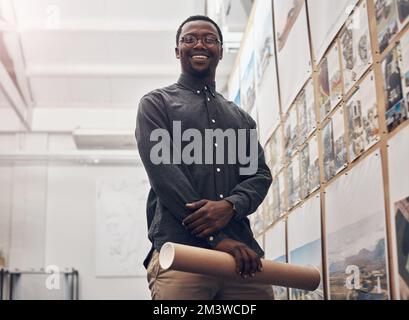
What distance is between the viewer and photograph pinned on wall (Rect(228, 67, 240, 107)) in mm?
3330

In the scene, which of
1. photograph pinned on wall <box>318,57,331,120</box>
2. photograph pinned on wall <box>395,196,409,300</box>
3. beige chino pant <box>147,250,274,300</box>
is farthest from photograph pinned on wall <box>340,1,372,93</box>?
beige chino pant <box>147,250,274,300</box>

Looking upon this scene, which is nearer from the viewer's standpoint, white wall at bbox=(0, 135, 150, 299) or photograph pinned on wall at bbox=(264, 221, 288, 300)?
photograph pinned on wall at bbox=(264, 221, 288, 300)

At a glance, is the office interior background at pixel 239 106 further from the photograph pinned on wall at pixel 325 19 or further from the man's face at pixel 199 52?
the man's face at pixel 199 52

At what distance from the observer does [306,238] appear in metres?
1.93

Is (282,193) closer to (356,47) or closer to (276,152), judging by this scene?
(276,152)

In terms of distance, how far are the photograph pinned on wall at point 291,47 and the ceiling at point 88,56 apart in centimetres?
93

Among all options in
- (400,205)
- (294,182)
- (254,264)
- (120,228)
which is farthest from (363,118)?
(120,228)

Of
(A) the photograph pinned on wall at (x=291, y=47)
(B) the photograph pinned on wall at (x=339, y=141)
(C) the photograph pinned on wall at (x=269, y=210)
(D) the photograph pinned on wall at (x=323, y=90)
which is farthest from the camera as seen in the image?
(C) the photograph pinned on wall at (x=269, y=210)

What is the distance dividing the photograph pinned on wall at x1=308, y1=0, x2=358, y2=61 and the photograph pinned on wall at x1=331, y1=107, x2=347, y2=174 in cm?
22

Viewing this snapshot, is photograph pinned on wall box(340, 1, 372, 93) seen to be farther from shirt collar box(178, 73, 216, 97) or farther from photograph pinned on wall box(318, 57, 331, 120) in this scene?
shirt collar box(178, 73, 216, 97)

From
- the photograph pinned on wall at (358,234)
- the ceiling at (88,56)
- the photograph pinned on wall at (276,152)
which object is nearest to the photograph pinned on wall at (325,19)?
the photograph pinned on wall at (358,234)

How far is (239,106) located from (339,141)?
2.43ft

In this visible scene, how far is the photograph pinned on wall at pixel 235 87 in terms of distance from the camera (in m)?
3.33

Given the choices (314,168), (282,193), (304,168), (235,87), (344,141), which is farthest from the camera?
(235,87)
